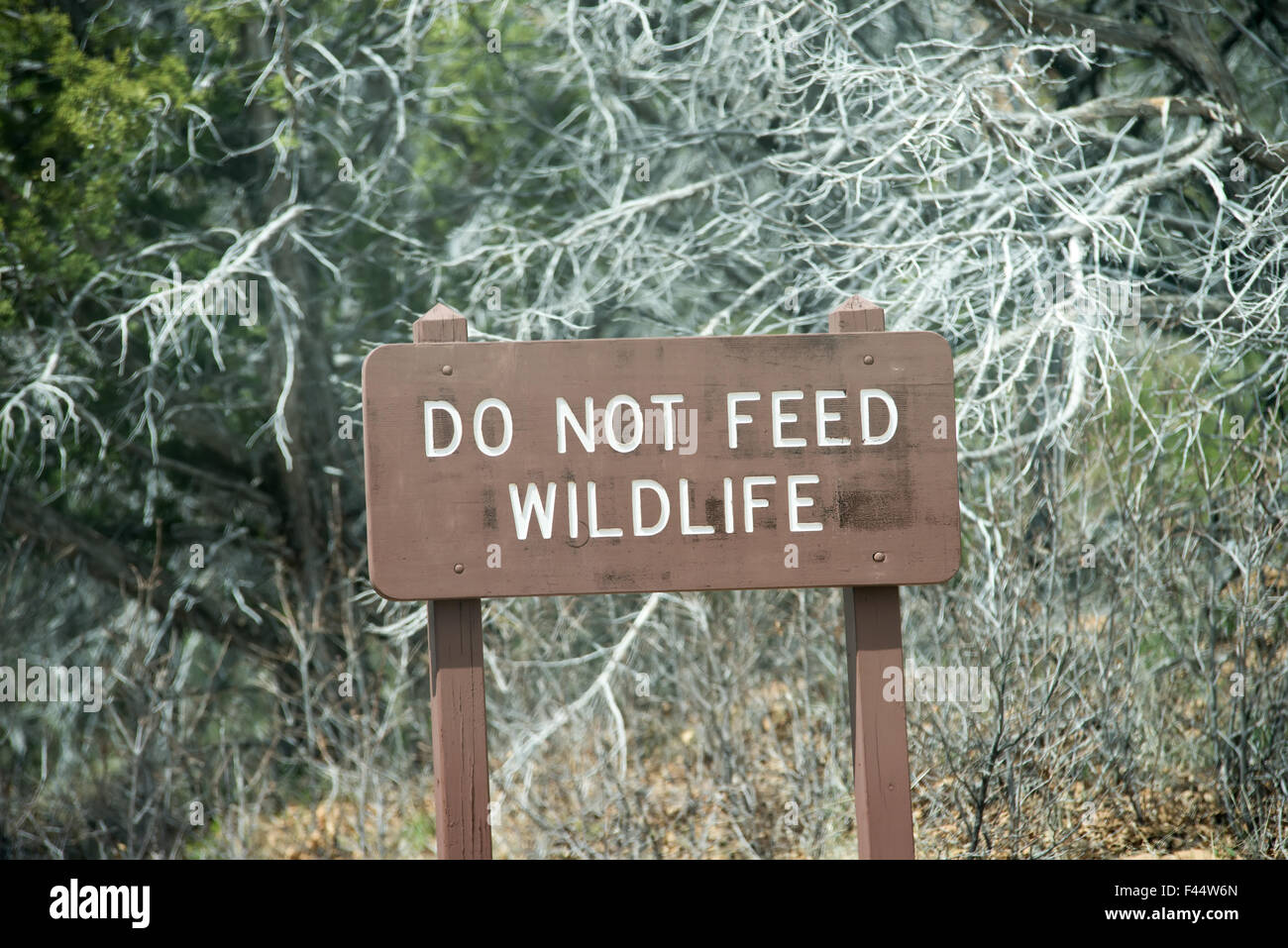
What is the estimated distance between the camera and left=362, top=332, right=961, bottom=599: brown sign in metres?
2.59

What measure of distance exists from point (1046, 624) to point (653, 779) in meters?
2.21

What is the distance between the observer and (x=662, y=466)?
2613 millimetres
